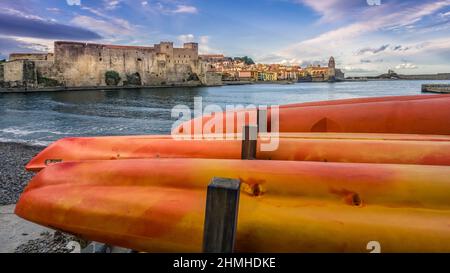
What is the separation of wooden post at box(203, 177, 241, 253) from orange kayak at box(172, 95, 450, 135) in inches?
78.5

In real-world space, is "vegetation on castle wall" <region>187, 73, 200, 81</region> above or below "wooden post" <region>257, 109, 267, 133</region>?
above

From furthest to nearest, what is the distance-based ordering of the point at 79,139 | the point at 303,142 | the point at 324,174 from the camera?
the point at 79,139 → the point at 303,142 → the point at 324,174

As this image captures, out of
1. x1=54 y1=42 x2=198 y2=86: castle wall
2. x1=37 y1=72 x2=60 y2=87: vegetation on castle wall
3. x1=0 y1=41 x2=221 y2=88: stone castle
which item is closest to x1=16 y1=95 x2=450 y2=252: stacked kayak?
x1=0 y1=41 x2=221 y2=88: stone castle

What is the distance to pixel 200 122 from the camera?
14.3ft

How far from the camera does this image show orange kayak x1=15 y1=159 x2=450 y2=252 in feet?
6.00

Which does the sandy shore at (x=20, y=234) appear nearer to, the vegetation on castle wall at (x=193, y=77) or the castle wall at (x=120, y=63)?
the castle wall at (x=120, y=63)

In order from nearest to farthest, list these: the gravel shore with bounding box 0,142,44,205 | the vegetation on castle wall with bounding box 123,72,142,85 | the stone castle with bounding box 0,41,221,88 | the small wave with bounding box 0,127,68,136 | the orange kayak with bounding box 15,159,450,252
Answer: the orange kayak with bounding box 15,159,450,252 → the gravel shore with bounding box 0,142,44,205 → the small wave with bounding box 0,127,68,136 → the stone castle with bounding box 0,41,221,88 → the vegetation on castle wall with bounding box 123,72,142,85

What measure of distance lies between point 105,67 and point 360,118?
62051 mm

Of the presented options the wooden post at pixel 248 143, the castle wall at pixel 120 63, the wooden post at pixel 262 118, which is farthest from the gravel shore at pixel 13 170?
the castle wall at pixel 120 63

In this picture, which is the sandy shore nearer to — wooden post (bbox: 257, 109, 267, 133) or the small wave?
wooden post (bbox: 257, 109, 267, 133)

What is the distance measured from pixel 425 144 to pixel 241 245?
1738 mm

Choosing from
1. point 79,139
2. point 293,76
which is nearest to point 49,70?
point 79,139

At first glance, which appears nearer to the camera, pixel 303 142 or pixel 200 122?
pixel 303 142
